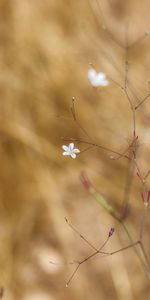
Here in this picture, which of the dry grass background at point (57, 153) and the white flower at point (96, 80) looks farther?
the dry grass background at point (57, 153)

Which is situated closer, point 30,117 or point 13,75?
point 13,75

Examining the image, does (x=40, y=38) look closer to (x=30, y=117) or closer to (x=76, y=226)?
(x=30, y=117)

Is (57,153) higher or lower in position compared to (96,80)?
higher

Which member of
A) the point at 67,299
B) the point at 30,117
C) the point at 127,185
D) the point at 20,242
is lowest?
the point at 67,299

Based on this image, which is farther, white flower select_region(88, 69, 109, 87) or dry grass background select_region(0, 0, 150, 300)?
dry grass background select_region(0, 0, 150, 300)

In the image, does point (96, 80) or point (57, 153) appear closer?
point (96, 80)

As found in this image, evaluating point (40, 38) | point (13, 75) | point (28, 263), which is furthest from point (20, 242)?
point (40, 38)

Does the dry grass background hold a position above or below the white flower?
above

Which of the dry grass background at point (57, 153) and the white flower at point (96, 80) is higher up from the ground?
the dry grass background at point (57, 153)
